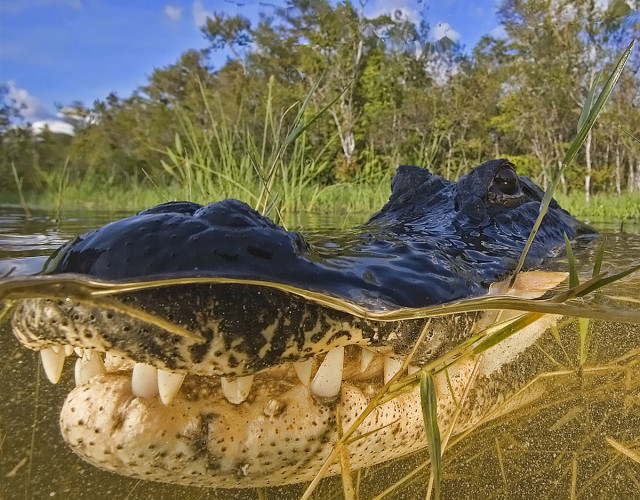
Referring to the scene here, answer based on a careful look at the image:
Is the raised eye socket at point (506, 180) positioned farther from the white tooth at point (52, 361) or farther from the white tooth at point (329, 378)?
the white tooth at point (52, 361)

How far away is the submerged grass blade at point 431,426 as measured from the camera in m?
0.87

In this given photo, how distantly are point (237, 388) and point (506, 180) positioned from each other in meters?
2.32

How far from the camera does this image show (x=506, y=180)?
9.45 feet

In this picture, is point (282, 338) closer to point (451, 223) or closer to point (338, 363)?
point (338, 363)

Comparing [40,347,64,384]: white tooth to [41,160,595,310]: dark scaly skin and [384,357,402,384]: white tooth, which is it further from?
[384,357,402,384]: white tooth

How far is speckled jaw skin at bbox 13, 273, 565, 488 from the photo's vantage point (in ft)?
3.32

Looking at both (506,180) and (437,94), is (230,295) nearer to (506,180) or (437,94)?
(506,180)

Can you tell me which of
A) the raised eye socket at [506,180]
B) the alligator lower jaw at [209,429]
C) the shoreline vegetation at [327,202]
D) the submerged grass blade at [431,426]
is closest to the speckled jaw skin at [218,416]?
the alligator lower jaw at [209,429]

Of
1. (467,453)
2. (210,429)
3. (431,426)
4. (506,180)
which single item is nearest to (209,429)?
(210,429)

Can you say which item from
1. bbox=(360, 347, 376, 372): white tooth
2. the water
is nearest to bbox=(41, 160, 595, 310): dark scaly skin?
bbox=(360, 347, 376, 372): white tooth

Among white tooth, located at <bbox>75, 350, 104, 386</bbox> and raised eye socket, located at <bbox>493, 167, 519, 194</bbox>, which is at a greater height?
raised eye socket, located at <bbox>493, 167, 519, 194</bbox>

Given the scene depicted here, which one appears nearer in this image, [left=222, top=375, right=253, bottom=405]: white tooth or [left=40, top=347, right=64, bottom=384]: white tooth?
[left=222, top=375, right=253, bottom=405]: white tooth

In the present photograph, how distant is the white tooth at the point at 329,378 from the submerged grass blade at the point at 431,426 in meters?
0.25

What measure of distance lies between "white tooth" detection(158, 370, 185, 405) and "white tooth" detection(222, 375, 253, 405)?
0.09 m
